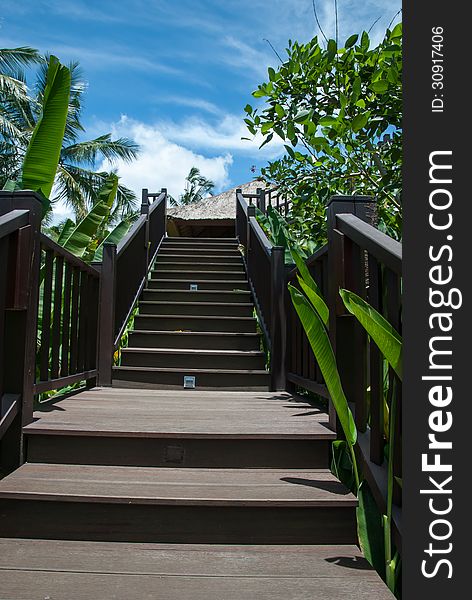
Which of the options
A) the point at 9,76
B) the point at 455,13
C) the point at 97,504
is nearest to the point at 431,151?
the point at 455,13

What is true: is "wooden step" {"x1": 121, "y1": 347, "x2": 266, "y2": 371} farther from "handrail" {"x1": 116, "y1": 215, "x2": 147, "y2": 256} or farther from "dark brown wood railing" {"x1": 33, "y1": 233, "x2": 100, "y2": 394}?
"handrail" {"x1": 116, "y1": 215, "x2": 147, "y2": 256}

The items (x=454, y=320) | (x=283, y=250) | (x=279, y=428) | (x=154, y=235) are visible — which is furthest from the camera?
(x=154, y=235)

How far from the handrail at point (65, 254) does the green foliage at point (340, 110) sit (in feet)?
4.01

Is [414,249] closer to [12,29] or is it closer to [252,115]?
[252,115]

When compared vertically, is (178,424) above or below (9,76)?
below

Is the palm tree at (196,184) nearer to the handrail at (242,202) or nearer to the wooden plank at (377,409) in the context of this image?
the handrail at (242,202)

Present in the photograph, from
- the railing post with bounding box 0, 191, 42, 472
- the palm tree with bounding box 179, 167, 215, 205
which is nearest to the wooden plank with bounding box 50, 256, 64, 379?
the railing post with bounding box 0, 191, 42, 472

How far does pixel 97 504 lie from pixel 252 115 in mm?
2122

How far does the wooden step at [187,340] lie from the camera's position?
457 centimetres

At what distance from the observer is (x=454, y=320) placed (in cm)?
130

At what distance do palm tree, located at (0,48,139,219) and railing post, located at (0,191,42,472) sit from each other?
1400cm

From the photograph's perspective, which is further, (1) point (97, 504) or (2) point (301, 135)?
(2) point (301, 135)

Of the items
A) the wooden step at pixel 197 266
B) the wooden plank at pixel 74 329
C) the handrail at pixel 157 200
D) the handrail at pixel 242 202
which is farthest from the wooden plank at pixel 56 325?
the handrail at pixel 242 202

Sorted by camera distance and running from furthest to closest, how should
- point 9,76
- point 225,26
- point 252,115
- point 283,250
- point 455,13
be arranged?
1. point 9,76
2. point 225,26
3. point 283,250
4. point 252,115
5. point 455,13
